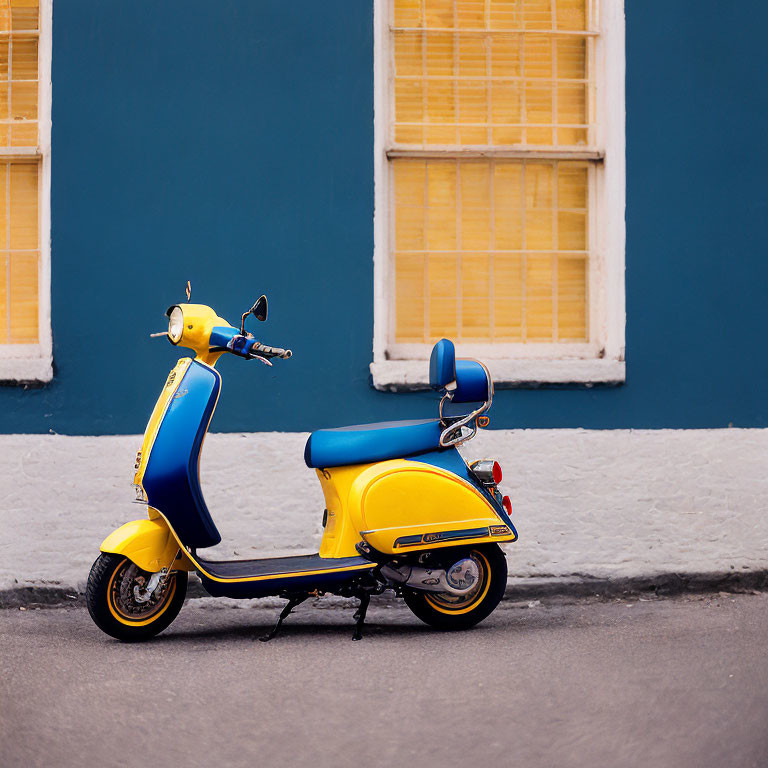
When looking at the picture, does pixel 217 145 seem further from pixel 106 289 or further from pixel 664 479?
pixel 664 479

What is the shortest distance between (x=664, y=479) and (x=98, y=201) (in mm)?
3507

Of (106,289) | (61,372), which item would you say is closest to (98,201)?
(106,289)

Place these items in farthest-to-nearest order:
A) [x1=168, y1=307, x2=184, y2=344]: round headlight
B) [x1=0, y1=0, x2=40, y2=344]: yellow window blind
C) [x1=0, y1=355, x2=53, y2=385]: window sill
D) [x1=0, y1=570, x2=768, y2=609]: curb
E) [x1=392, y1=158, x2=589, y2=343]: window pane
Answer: [x1=392, y1=158, x2=589, y2=343]: window pane → [x1=0, y1=0, x2=40, y2=344]: yellow window blind → [x1=0, y1=355, x2=53, y2=385]: window sill → [x1=0, y1=570, x2=768, y2=609]: curb → [x1=168, y1=307, x2=184, y2=344]: round headlight

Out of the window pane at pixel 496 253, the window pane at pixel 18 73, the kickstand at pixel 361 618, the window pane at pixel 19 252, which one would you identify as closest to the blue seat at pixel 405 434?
Result: the kickstand at pixel 361 618

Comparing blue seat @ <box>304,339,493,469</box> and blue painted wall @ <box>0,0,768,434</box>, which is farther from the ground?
blue painted wall @ <box>0,0,768,434</box>

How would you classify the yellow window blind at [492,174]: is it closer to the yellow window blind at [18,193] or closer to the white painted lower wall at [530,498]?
the white painted lower wall at [530,498]

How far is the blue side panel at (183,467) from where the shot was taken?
449 cm

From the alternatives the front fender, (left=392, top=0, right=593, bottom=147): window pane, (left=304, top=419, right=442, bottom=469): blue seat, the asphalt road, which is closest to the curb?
the asphalt road

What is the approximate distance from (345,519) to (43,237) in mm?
2511

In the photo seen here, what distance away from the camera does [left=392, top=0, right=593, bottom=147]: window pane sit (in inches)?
235

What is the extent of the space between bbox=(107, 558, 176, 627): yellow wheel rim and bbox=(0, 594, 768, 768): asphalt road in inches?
4.5

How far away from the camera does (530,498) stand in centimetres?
573

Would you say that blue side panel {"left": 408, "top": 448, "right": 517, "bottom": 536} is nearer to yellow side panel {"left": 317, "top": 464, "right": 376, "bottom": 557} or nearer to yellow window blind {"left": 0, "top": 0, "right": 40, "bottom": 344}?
yellow side panel {"left": 317, "top": 464, "right": 376, "bottom": 557}

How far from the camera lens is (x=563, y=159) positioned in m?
6.05
